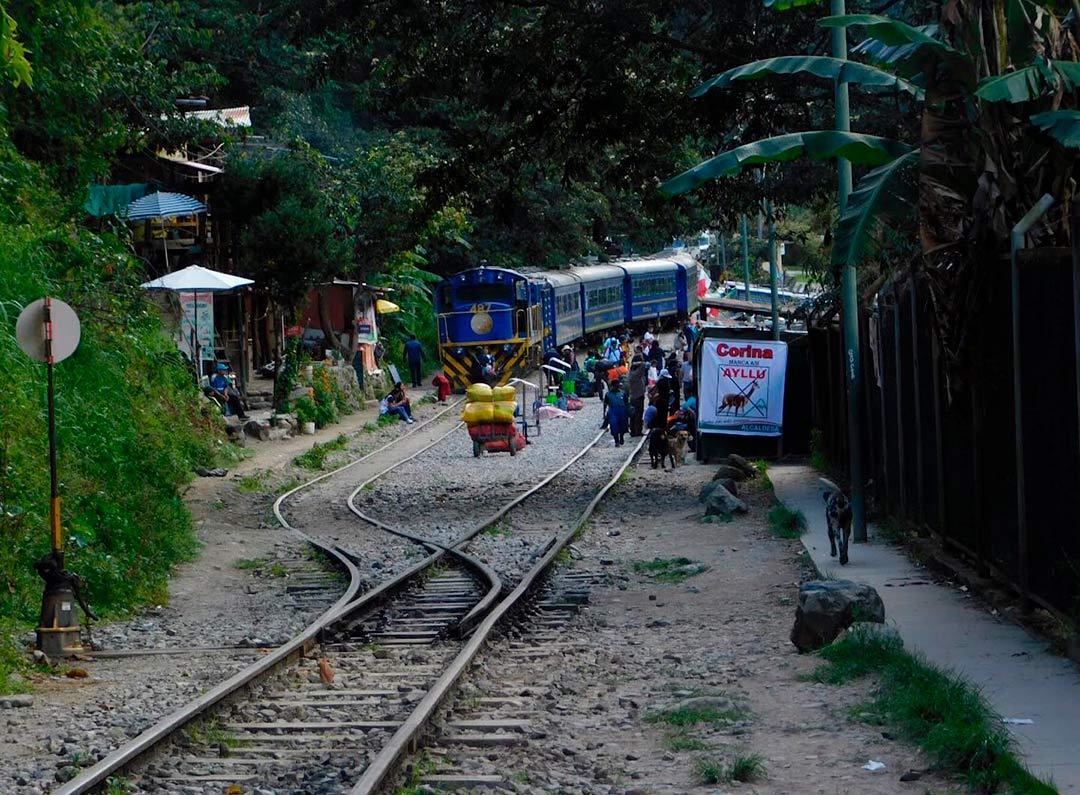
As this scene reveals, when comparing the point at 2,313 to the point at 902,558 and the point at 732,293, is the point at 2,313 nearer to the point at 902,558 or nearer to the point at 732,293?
the point at 902,558

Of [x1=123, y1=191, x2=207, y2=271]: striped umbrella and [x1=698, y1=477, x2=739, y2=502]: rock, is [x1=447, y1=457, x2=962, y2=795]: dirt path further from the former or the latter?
[x1=123, y1=191, x2=207, y2=271]: striped umbrella

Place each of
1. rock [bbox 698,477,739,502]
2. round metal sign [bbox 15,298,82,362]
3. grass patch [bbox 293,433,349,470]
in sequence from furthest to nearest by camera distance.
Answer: grass patch [bbox 293,433,349,470] → rock [bbox 698,477,739,502] → round metal sign [bbox 15,298,82,362]

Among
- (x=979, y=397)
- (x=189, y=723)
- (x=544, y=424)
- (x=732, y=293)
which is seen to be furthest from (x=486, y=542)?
(x=732, y=293)

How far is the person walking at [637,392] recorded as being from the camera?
103 feet

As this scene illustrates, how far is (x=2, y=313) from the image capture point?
1641cm

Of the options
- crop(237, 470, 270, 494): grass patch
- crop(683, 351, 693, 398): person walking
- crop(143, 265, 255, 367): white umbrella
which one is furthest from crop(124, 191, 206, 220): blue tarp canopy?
crop(683, 351, 693, 398): person walking

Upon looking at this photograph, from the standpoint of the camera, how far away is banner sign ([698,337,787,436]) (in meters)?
24.7

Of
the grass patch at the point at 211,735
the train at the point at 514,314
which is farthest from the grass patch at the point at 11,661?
the train at the point at 514,314

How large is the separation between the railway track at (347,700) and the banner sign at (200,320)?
14.8m

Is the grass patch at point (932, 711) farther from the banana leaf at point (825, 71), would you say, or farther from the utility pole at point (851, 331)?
the utility pole at point (851, 331)

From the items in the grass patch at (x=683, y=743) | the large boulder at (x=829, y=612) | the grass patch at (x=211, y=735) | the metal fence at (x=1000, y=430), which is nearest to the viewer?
the grass patch at (x=683, y=743)

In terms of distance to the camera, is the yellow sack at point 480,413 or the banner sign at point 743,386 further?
the yellow sack at point 480,413

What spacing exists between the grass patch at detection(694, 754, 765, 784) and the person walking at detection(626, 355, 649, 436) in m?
23.7

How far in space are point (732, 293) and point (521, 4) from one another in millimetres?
41617
